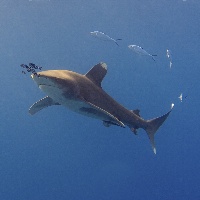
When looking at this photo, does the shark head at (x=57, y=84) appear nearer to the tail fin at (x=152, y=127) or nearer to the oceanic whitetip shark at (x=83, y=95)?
the oceanic whitetip shark at (x=83, y=95)

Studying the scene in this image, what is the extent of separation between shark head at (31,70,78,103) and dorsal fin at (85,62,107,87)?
79 centimetres

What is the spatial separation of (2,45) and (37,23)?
8.60m

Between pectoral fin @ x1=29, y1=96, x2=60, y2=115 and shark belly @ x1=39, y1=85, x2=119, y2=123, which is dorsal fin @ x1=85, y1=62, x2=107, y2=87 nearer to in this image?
shark belly @ x1=39, y1=85, x2=119, y2=123

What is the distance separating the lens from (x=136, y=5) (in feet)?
115

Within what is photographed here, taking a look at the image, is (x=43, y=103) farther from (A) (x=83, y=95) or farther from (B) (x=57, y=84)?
(B) (x=57, y=84)

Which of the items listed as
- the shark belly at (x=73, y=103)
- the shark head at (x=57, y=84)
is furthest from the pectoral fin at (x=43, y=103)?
the shark head at (x=57, y=84)

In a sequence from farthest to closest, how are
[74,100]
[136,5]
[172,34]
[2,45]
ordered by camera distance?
[2,45] → [172,34] → [136,5] → [74,100]

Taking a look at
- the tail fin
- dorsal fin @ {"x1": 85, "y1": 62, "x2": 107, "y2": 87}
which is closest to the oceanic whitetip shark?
dorsal fin @ {"x1": 85, "y1": 62, "x2": 107, "y2": 87}

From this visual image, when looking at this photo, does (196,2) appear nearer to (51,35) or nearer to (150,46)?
(150,46)

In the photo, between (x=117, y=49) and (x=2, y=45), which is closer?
(x=117, y=49)

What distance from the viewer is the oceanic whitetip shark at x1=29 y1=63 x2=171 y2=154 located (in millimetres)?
6938

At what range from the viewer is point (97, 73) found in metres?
8.62

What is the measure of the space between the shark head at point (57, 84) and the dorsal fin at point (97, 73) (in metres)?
0.79

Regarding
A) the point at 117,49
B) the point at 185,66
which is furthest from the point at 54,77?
the point at 185,66
